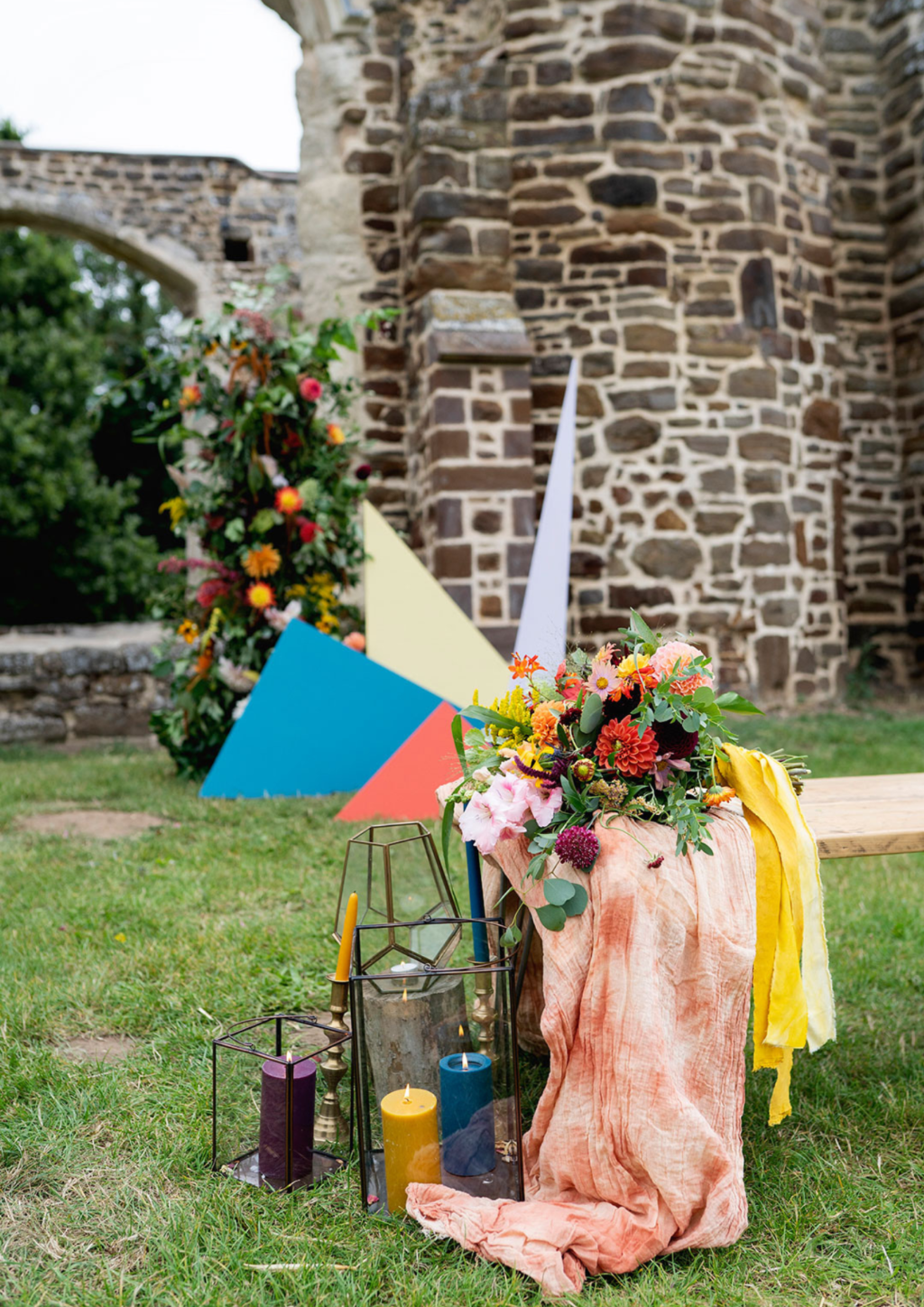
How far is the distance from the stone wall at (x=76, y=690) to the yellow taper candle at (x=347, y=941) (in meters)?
5.79

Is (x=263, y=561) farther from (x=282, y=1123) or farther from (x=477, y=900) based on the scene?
(x=282, y=1123)

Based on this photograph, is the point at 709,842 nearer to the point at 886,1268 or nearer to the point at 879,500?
the point at 886,1268

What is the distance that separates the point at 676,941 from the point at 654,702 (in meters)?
0.36

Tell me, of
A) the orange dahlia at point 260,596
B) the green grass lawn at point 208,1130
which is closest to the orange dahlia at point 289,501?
the orange dahlia at point 260,596

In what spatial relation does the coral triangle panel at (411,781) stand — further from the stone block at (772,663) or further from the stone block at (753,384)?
the stone block at (753,384)

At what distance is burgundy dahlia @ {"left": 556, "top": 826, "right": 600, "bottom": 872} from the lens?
153 centimetres

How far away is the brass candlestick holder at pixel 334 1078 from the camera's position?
5.71 ft

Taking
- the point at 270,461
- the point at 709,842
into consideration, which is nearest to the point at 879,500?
the point at 270,461

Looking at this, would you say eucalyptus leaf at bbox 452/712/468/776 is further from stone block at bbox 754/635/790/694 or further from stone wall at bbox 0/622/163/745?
stone wall at bbox 0/622/163/745

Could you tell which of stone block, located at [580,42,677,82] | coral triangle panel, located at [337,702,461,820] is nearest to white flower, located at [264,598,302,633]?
coral triangle panel, located at [337,702,461,820]

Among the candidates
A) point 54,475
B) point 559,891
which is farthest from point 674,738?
point 54,475

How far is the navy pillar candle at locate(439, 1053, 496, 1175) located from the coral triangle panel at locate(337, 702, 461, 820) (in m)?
2.08

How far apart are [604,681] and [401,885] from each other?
572 millimetres

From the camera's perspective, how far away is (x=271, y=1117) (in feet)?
5.51
